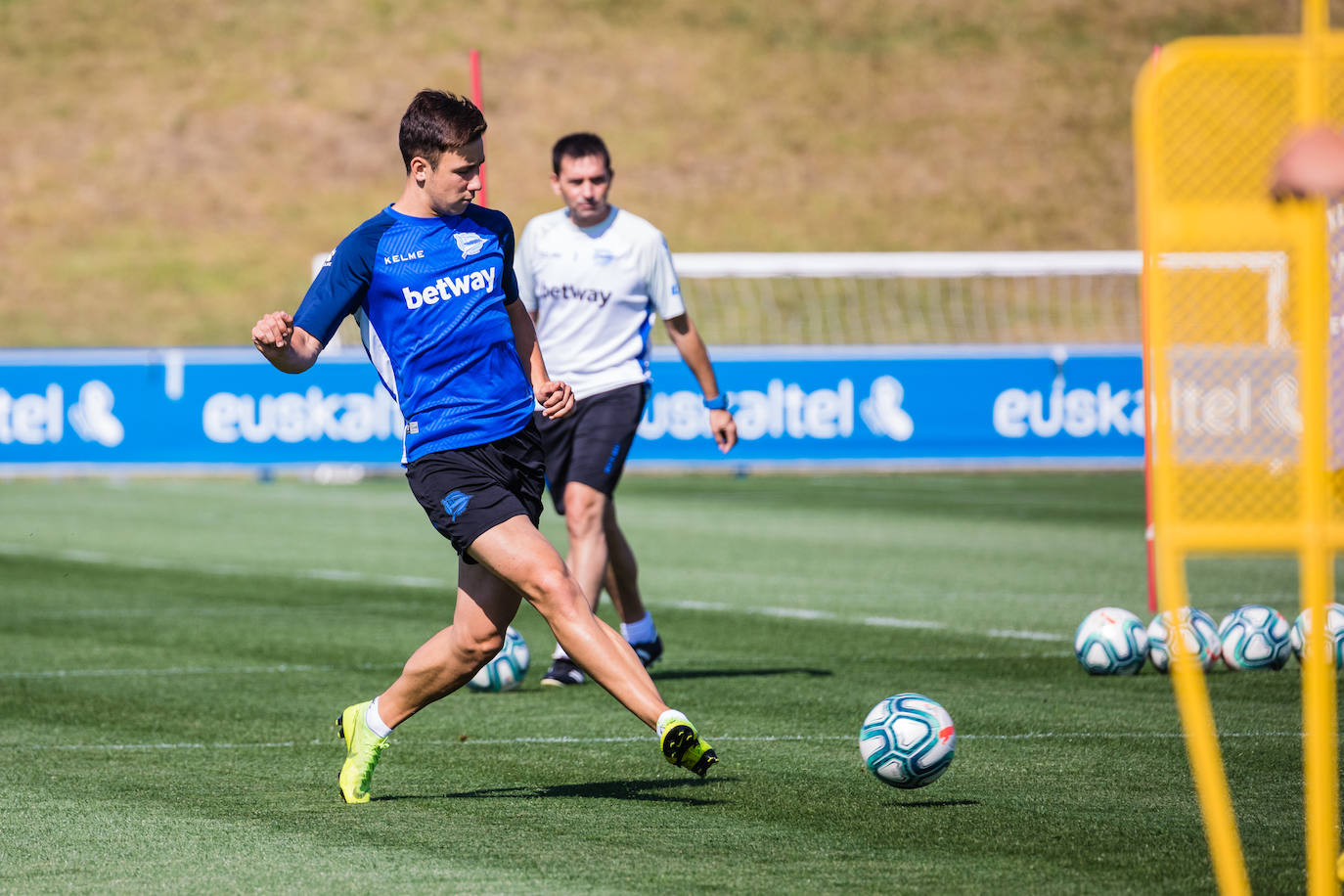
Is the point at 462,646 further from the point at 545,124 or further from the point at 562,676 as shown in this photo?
the point at 545,124

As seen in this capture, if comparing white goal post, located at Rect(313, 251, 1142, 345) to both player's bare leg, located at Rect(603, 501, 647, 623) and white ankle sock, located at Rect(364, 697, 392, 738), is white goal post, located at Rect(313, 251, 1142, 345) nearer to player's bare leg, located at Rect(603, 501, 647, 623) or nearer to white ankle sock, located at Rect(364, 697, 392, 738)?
player's bare leg, located at Rect(603, 501, 647, 623)

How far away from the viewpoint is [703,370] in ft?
A: 30.8

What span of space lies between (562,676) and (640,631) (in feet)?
1.57

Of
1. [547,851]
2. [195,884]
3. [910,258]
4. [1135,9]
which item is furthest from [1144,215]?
[1135,9]

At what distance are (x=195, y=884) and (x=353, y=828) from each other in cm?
81

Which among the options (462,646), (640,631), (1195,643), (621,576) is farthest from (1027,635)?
(462,646)

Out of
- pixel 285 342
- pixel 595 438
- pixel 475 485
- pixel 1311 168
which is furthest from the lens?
pixel 595 438

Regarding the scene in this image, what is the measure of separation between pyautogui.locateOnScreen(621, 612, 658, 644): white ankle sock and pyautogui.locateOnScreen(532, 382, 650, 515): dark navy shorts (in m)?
0.64

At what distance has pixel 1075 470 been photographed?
26969 millimetres

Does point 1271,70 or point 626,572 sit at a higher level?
point 1271,70

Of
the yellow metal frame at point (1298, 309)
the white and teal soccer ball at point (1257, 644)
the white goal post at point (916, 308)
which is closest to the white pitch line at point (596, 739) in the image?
the white and teal soccer ball at point (1257, 644)

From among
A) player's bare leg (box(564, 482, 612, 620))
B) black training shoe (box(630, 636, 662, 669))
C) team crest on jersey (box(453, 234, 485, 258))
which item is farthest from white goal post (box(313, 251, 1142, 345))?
team crest on jersey (box(453, 234, 485, 258))

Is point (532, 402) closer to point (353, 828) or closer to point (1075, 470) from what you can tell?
point (353, 828)

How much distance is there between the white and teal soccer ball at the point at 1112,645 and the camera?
957 cm
